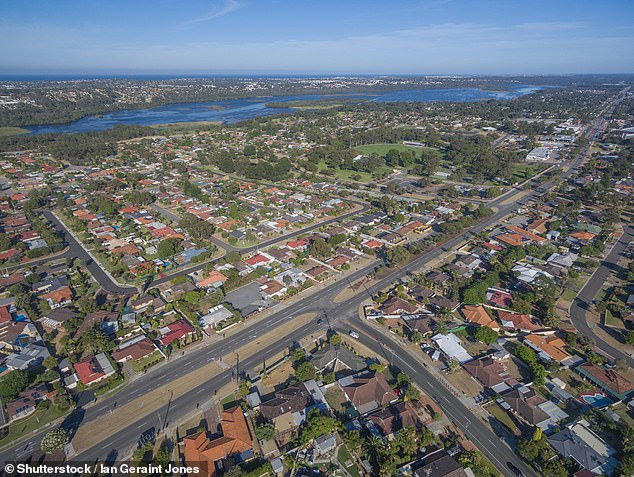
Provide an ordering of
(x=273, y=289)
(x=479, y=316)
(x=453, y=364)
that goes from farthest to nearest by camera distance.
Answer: (x=273, y=289) < (x=479, y=316) < (x=453, y=364)

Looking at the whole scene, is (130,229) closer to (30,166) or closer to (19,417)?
(19,417)

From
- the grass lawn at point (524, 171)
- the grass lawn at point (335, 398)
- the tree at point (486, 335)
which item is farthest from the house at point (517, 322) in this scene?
the grass lawn at point (524, 171)

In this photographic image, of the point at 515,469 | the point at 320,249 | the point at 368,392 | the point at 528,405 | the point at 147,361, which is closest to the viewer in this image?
the point at 515,469

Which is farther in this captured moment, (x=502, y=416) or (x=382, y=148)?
(x=382, y=148)

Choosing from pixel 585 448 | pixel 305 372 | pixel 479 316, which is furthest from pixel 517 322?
pixel 305 372

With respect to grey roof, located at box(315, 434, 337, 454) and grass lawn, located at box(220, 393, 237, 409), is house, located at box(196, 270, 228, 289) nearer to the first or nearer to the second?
grass lawn, located at box(220, 393, 237, 409)

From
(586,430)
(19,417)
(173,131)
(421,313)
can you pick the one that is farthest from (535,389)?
(173,131)

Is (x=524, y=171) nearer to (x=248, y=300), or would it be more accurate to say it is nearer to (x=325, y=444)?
(x=248, y=300)
